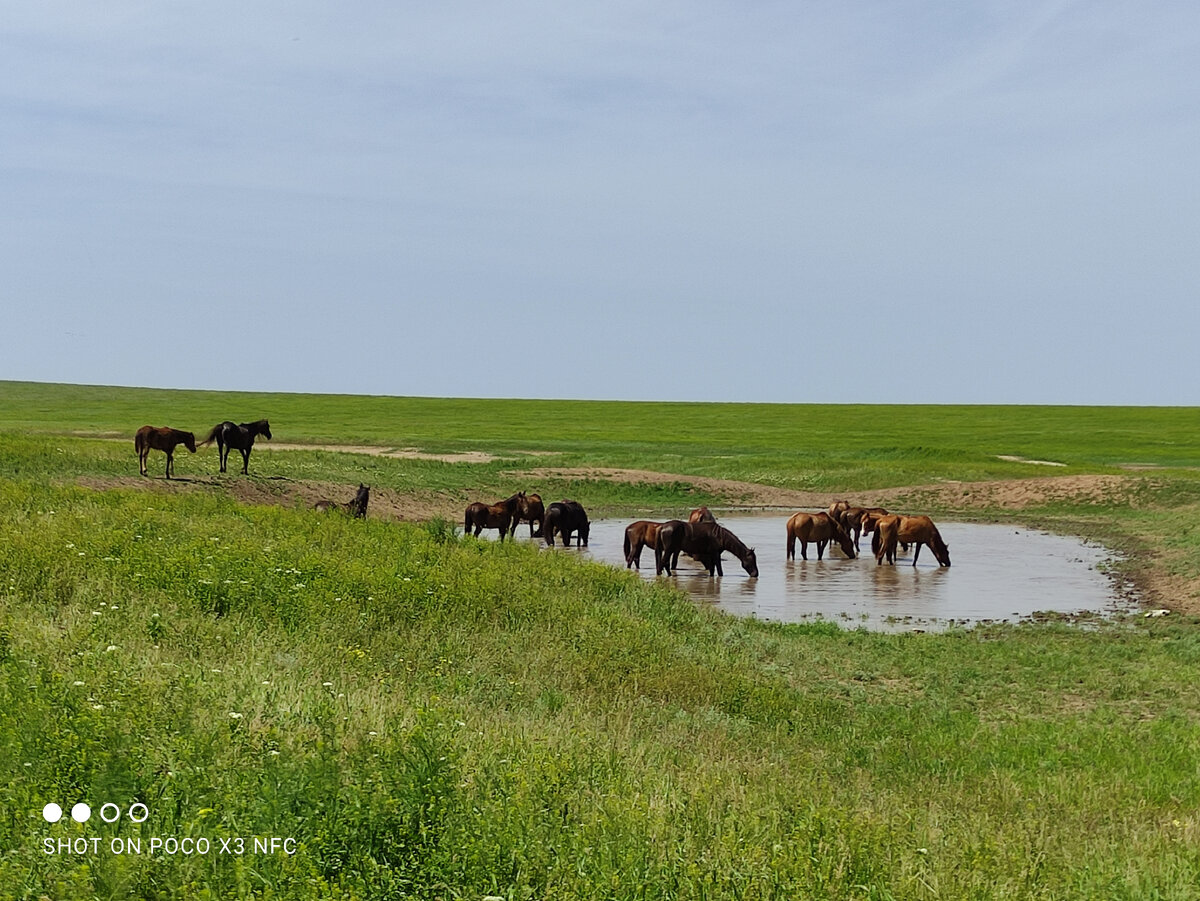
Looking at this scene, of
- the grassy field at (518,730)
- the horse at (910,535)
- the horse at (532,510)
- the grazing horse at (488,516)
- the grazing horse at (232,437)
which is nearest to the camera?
the grassy field at (518,730)

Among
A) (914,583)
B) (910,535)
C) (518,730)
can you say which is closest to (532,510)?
(910,535)

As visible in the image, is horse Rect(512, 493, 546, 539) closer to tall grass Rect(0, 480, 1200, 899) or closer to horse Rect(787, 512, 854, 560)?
horse Rect(787, 512, 854, 560)

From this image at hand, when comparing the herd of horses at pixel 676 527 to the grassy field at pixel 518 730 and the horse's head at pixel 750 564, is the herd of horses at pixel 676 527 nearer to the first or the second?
the horse's head at pixel 750 564

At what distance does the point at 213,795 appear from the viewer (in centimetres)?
546

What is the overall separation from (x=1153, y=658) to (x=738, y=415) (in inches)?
4425

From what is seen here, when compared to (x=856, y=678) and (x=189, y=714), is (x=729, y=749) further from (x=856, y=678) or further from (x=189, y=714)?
(x=856, y=678)

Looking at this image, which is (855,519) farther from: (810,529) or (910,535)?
(910,535)

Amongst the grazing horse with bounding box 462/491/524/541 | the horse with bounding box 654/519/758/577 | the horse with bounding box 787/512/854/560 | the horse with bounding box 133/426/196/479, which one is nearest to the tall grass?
the horse with bounding box 654/519/758/577

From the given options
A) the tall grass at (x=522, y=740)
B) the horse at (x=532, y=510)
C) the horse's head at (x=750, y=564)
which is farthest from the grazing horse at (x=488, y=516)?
the tall grass at (x=522, y=740)

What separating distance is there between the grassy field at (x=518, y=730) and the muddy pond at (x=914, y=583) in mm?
2290

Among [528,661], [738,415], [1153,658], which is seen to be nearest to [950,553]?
[1153,658]

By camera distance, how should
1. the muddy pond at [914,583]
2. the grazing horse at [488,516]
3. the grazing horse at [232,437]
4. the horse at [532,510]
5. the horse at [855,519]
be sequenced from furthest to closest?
1. the horse at [532,510]
2. the horse at [855,519]
3. the grazing horse at [232,437]
4. the grazing horse at [488,516]
5. the muddy pond at [914,583]

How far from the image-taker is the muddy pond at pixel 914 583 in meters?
20.2

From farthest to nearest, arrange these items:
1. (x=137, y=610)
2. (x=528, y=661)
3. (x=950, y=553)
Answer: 1. (x=950, y=553)
2. (x=528, y=661)
3. (x=137, y=610)
